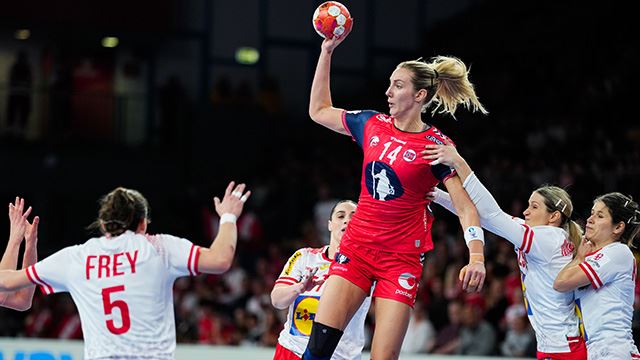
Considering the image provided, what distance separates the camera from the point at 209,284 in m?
14.1

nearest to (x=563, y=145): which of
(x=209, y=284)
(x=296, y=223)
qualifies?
(x=296, y=223)

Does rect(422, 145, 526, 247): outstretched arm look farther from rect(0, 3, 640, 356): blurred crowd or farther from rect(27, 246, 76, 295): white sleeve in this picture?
rect(0, 3, 640, 356): blurred crowd

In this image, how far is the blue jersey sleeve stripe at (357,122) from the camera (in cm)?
545

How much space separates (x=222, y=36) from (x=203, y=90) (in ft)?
3.84

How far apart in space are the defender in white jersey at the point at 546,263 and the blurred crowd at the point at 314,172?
4307 mm

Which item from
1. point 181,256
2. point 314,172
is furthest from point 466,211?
point 314,172

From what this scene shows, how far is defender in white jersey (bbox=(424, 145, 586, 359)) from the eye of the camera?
18.6 ft

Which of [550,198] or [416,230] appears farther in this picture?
[550,198]

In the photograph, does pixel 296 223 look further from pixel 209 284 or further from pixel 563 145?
pixel 563 145

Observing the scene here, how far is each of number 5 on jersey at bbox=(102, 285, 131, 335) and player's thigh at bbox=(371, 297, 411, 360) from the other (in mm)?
1335

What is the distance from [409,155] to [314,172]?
11.9 metres

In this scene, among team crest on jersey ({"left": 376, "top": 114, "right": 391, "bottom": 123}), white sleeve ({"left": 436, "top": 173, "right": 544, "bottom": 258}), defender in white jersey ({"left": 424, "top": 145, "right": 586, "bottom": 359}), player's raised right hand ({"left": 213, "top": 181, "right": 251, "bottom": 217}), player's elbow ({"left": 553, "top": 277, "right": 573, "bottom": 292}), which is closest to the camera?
player's raised right hand ({"left": 213, "top": 181, "right": 251, "bottom": 217})

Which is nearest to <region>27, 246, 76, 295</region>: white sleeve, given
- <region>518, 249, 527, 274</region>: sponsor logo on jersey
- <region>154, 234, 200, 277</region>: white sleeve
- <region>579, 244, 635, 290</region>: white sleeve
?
<region>154, 234, 200, 277</region>: white sleeve

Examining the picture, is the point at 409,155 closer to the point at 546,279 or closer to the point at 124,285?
the point at 546,279
